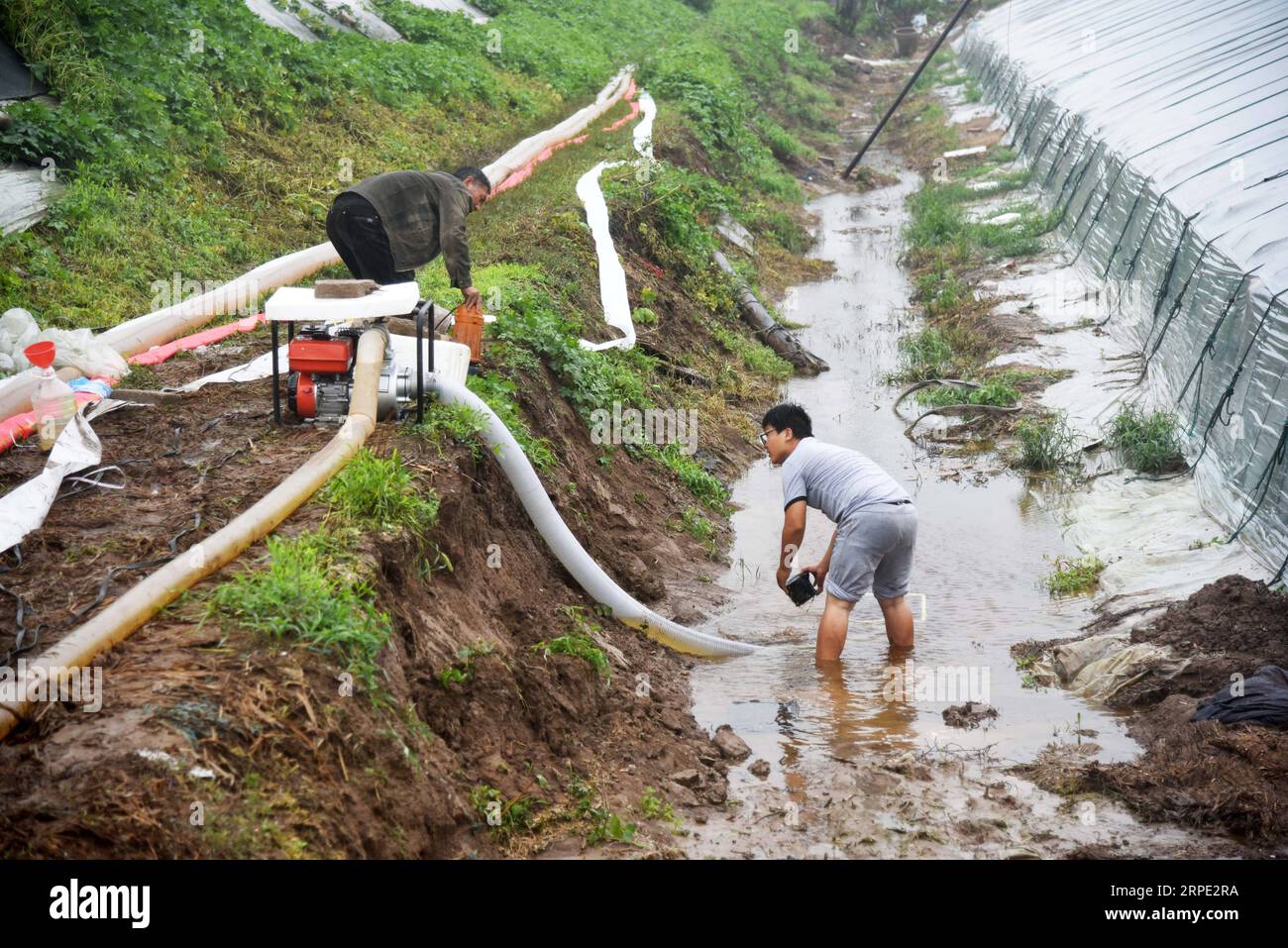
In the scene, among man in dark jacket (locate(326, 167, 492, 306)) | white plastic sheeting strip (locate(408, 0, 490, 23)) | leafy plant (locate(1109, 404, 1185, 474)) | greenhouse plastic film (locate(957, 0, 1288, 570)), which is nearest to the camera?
man in dark jacket (locate(326, 167, 492, 306))

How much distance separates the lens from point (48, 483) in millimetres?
5488

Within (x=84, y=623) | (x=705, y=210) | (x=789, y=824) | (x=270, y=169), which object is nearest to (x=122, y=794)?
(x=84, y=623)

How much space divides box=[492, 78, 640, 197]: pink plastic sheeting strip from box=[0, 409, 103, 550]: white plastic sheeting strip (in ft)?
27.8

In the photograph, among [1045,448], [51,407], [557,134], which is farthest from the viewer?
[557,134]

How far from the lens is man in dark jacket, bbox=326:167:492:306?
7.47 meters

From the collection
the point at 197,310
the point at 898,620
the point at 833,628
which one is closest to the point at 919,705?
the point at 833,628

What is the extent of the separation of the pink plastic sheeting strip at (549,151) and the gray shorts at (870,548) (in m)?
8.43

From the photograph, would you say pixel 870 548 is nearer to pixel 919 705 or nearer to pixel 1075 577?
pixel 919 705

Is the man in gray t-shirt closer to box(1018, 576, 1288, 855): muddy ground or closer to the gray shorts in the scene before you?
the gray shorts

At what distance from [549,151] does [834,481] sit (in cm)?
1065


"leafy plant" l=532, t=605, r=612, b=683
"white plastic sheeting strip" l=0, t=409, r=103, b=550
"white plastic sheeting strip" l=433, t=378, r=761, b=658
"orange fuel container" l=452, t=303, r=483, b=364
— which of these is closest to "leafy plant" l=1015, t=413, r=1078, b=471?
"white plastic sheeting strip" l=433, t=378, r=761, b=658

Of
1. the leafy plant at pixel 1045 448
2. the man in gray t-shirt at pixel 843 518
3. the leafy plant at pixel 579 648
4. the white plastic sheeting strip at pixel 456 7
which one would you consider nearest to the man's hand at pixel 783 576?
the man in gray t-shirt at pixel 843 518

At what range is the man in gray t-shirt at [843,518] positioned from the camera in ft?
22.4

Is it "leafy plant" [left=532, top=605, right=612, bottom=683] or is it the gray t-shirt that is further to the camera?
the gray t-shirt
